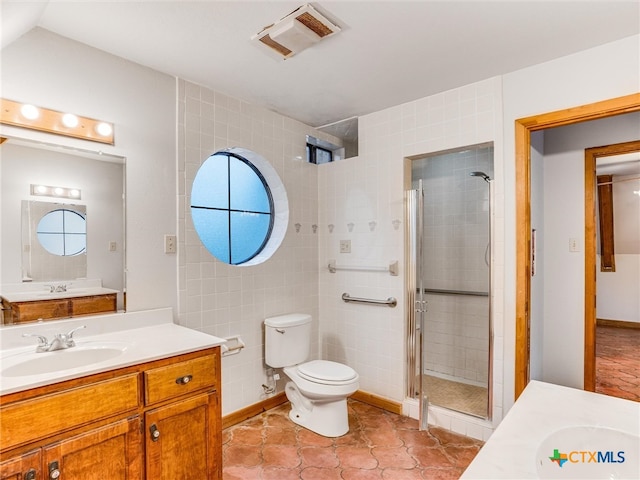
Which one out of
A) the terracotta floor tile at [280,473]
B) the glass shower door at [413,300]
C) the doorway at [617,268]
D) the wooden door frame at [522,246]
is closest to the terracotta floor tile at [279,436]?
the terracotta floor tile at [280,473]

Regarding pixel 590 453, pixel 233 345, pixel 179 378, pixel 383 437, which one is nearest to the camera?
pixel 590 453

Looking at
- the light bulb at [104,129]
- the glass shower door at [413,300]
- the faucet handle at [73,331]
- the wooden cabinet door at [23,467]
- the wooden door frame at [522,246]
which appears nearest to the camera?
the wooden cabinet door at [23,467]

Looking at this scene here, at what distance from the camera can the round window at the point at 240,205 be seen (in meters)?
2.95

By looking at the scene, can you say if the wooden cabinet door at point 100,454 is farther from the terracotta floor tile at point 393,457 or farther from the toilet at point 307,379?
the terracotta floor tile at point 393,457

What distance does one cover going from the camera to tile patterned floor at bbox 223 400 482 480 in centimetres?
205

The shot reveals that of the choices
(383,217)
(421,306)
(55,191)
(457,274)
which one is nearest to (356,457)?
(421,306)

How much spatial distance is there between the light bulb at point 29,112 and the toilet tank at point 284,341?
1.85 m

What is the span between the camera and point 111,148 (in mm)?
2057

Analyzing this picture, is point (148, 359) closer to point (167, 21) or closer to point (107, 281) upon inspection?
point (107, 281)

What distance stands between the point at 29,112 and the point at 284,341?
2.03m

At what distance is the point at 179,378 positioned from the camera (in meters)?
1.69

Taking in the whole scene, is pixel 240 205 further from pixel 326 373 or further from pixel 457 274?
pixel 457 274

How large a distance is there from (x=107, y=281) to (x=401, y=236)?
6.46 feet

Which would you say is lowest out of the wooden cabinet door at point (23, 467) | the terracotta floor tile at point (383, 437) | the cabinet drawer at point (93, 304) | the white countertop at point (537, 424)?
the terracotta floor tile at point (383, 437)
